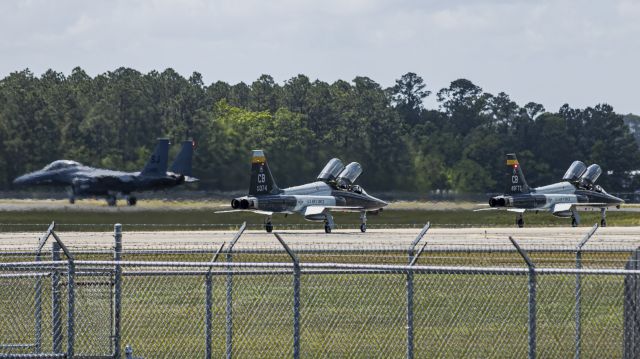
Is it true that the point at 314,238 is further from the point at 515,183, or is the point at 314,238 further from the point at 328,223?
the point at 515,183

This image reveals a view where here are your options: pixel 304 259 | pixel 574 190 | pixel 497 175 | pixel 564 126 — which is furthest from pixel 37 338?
pixel 564 126

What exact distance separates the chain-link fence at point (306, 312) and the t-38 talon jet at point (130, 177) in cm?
4271

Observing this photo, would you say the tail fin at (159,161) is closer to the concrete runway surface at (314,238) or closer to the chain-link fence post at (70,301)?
the concrete runway surface at (314,238)

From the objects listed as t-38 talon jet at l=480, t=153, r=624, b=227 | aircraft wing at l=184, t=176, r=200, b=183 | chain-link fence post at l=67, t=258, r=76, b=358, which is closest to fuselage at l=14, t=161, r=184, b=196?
aircraft wing at l=184, t=176, r=200, b=183

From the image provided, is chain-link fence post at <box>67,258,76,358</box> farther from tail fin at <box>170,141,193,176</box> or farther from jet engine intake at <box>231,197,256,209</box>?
tail fin at <box>170,141,193,176</box>

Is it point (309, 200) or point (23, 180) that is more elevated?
point (309, 200)

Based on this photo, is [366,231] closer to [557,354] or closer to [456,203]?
[456,203]

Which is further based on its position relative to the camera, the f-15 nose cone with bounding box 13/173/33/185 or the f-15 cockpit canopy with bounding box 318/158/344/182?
the f-15 nose cone with bounding box 13/173/33/185

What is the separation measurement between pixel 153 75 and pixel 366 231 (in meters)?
61.9

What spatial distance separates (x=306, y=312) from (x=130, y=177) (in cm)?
4992

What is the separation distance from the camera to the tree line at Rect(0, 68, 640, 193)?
260 feet

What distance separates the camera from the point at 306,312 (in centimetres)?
2688

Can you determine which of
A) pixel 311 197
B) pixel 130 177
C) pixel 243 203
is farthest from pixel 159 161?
pixel 243 203

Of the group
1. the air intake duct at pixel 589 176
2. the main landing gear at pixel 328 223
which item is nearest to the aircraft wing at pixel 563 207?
the air intake duct at pixel 589 176
